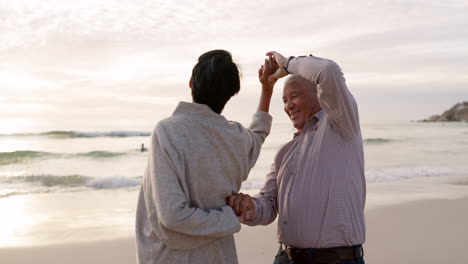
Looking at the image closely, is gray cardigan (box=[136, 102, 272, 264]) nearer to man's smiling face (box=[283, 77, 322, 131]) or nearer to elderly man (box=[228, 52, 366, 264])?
elderly man (box=[228, 52, 366, 264])

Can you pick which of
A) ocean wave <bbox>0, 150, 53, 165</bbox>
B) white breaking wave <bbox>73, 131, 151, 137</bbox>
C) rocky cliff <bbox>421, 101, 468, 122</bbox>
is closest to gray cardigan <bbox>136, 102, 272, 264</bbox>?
ocean wave <bbox>0, 150, 53, 165</bbox>

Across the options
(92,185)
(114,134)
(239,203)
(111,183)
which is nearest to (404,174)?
(111,183)

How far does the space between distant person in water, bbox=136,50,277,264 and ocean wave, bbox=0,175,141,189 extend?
11.0 meters

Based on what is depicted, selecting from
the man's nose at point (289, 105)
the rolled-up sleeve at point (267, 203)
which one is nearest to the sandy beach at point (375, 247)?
the rolled-up sleeve at point (267, 203)

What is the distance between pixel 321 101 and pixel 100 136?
32.3 meters

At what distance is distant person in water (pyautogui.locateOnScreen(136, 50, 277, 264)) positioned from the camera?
1.84m

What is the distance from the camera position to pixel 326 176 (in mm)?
2455

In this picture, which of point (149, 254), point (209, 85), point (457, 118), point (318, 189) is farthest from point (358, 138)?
point (457, 118)

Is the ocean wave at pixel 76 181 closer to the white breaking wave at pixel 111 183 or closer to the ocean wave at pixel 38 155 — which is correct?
the white breaking wave at pixel 111 183

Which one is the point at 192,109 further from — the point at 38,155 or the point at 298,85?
the point at 38,155

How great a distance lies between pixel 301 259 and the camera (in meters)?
2.50

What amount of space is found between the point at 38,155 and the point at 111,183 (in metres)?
9.69

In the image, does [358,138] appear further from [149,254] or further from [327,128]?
[149,254]

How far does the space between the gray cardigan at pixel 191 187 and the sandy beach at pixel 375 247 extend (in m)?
3.90
